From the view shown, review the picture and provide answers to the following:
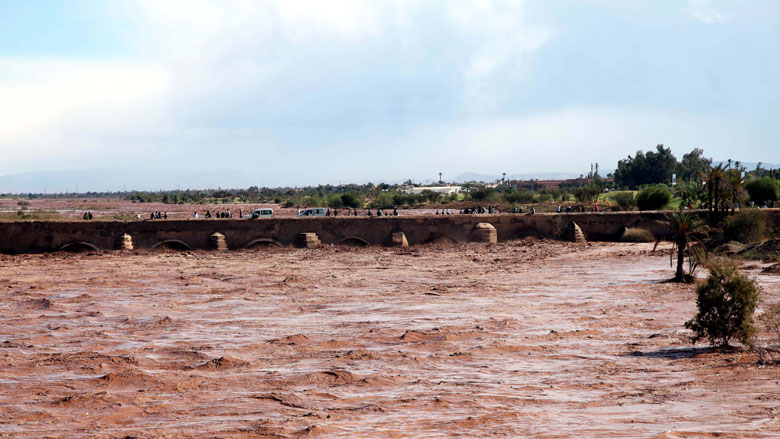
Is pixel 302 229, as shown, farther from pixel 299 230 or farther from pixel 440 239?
pixel 440 239

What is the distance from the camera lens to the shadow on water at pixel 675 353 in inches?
603

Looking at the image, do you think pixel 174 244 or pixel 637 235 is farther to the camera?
pixel 637 235

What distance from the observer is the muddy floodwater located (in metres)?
11.6

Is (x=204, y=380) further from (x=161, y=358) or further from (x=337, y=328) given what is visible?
(x=337, y=328)

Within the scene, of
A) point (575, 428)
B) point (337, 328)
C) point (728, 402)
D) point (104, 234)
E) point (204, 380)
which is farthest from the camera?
point (104, 234)

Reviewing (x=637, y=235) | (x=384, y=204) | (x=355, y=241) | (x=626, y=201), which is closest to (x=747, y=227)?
(x=637, y=235)

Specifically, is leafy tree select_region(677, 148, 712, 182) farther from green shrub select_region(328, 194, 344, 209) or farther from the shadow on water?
the shadow on water

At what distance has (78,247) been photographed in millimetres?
40219

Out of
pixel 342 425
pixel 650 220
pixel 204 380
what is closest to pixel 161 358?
pixel 204 380

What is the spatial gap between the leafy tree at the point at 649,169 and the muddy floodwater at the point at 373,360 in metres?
80.9

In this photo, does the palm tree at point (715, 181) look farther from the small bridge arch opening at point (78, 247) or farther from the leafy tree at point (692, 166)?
the leafy tree at point (692, 166)

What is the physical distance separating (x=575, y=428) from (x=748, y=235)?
28716mm

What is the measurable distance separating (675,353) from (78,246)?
3377 cm

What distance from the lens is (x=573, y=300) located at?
2381 centimetres
